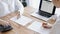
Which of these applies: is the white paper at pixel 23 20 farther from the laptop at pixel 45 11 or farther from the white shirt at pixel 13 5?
the white shirt at pixel 13 5

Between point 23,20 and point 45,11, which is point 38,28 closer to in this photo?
point 23,20

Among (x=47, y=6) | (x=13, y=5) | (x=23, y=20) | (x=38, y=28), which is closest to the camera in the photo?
(x=38, y=28)

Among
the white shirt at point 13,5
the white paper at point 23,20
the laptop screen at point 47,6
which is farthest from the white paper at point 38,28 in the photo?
the white shirt at point 13,5

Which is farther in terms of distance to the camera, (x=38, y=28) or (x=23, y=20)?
(x=23, y=20)

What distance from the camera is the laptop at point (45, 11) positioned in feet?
5.27

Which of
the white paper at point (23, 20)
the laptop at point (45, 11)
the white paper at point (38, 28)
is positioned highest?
the laptop at point (45, 11)

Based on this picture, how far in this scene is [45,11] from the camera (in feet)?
5.50

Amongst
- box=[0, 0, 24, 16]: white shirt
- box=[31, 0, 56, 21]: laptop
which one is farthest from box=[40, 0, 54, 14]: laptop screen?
box=[0, 0, 24, 16]: white shirt

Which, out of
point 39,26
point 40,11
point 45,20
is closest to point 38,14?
point 40,11

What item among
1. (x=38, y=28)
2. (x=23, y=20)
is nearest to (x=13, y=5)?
(x=23, y=20)

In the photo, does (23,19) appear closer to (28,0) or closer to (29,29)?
(29,29)

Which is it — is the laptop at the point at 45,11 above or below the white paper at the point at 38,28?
above

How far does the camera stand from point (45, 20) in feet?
5.16

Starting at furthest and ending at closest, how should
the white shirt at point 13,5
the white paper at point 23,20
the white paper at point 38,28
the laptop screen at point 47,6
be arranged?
the white shirt at point 13,5
the laptop screen at point 47,6
the white paper at point 23,20
the white paper at point 38,28
